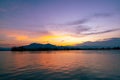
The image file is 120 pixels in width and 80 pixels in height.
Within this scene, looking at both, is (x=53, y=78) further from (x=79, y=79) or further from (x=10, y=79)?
(x=10, y=79)

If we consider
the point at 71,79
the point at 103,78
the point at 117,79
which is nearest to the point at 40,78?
the point at 71,79

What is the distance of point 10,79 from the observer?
78.0ft

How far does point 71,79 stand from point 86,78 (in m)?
2.65

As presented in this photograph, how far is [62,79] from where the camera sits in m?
23.8

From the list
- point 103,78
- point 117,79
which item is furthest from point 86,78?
point 117,79

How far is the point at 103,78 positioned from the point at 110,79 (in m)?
1.17

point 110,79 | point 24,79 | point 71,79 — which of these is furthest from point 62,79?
point 110,79

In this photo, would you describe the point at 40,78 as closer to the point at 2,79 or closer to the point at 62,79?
the point at 62,79

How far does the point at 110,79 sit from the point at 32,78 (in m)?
13.4

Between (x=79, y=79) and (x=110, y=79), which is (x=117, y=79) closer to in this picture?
(x=110, y=79)

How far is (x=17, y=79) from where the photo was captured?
23.8 m

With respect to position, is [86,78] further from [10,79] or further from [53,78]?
[10,79]

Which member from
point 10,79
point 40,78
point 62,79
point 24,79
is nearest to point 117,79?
point 62,79

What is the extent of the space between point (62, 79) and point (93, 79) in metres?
5.15
